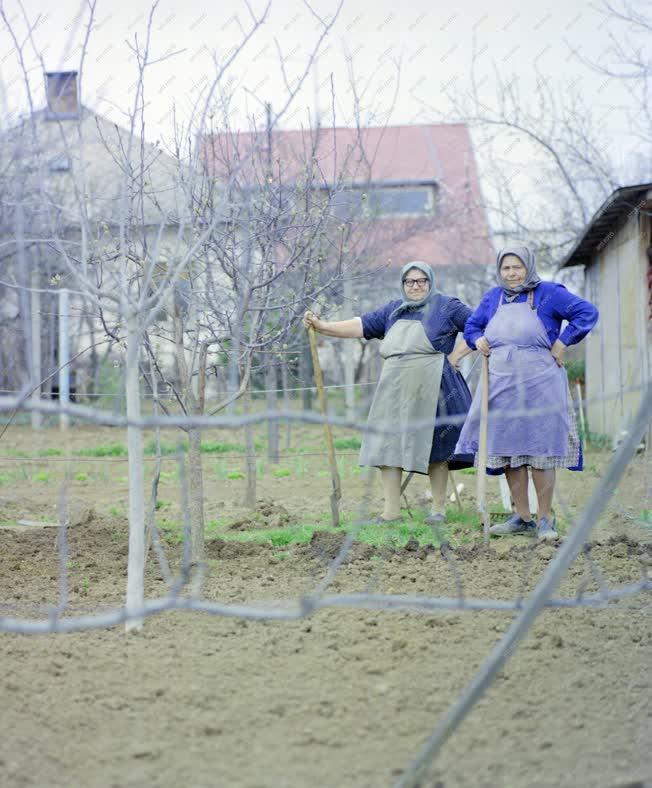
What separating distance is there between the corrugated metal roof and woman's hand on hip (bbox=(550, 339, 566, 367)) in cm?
348

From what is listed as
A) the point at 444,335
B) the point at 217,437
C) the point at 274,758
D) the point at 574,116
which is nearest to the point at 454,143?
the point at 574,116

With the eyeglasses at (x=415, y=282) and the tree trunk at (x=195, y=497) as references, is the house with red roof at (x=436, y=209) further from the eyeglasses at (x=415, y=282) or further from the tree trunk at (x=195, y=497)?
the tree trunk at (x=195, y=497)

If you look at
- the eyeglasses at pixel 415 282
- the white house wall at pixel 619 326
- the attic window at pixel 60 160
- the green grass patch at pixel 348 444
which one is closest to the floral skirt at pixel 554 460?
the eyeglasses at pixel 415 282

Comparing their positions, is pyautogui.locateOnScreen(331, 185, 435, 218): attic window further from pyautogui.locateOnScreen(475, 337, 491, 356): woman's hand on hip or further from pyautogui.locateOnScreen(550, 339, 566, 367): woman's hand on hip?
pyautogui.locateOnScreen(550, 339, 566, 367): woman's hand on hip

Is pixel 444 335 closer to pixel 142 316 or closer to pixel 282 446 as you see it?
pixel 142 316

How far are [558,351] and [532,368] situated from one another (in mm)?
163

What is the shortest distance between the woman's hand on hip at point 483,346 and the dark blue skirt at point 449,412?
1.70 feet

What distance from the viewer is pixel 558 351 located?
18.9 feet

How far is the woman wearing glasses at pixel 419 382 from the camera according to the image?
6305 millimetres

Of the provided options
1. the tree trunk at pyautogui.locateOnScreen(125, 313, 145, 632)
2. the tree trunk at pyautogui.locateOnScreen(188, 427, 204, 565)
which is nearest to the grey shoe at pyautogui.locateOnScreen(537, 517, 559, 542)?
the tree trunk at pyautogui.locateOnScreen(188, 427, 204, 565)

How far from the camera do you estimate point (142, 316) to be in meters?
3.67

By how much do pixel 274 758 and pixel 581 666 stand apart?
4.08 feet

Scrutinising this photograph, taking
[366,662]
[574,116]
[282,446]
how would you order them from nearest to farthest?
1. [366,662]
2. [282,446]
3. [574,116]

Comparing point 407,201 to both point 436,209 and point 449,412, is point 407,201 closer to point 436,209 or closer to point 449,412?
point 436,209
